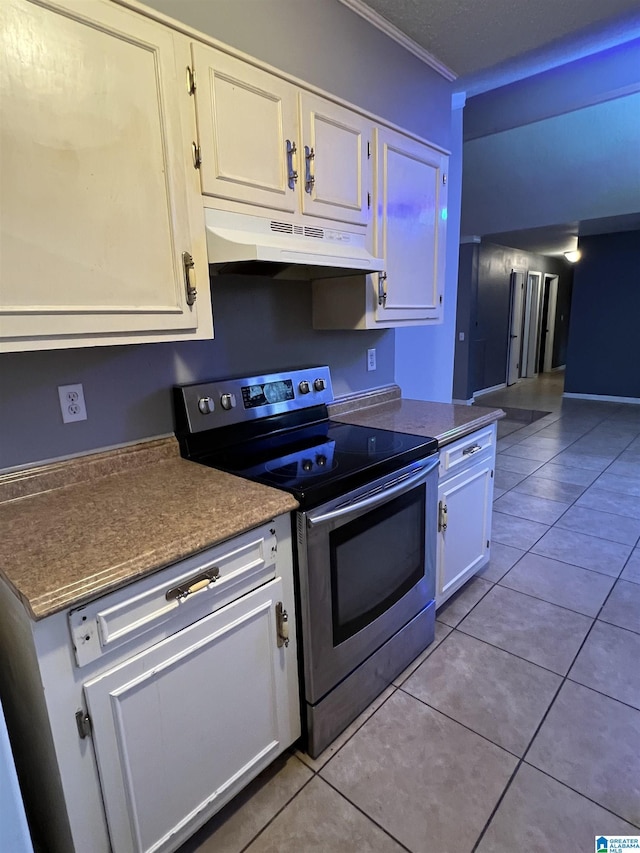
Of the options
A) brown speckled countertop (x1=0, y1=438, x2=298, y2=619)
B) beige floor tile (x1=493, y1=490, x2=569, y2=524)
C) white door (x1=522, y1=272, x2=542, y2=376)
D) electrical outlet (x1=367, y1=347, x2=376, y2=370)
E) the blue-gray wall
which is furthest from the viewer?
white door (x1=522, y1=272, x2=542, y2=376)

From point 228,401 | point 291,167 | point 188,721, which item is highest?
point 291,167

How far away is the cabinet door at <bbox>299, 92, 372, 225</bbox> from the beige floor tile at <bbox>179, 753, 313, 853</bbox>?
184cm

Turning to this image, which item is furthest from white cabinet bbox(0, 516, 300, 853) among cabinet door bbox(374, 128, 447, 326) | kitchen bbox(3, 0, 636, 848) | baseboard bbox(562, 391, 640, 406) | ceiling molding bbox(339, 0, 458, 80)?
baseboard bbox(562, 391, 640, 406)

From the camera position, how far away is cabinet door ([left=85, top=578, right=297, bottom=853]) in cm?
103

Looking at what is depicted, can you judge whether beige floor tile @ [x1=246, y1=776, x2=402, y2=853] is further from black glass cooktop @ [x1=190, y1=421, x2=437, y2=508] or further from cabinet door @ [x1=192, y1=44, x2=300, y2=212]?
cabinet door @ [x1=192, y1=44, x2=300, y2=212]

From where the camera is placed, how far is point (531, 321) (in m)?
9.04

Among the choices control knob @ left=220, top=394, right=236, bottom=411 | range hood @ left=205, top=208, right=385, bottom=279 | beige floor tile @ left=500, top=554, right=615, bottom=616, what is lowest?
beige floor tile @ left=500, top=554, right=615, bottom=616

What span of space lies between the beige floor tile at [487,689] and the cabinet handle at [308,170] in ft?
6.17

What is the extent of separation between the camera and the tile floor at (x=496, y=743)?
131 centimetres

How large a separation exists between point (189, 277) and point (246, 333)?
1.82ft

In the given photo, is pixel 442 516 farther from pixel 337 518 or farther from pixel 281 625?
pixel 281 625

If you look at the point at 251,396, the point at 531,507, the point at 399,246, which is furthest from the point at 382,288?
the point at 531,507

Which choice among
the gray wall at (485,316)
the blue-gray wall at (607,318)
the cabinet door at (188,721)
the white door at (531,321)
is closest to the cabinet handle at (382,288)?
the cabinet door at (188,721)

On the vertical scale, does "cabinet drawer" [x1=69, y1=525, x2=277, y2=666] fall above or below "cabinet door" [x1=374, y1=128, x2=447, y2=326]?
below
